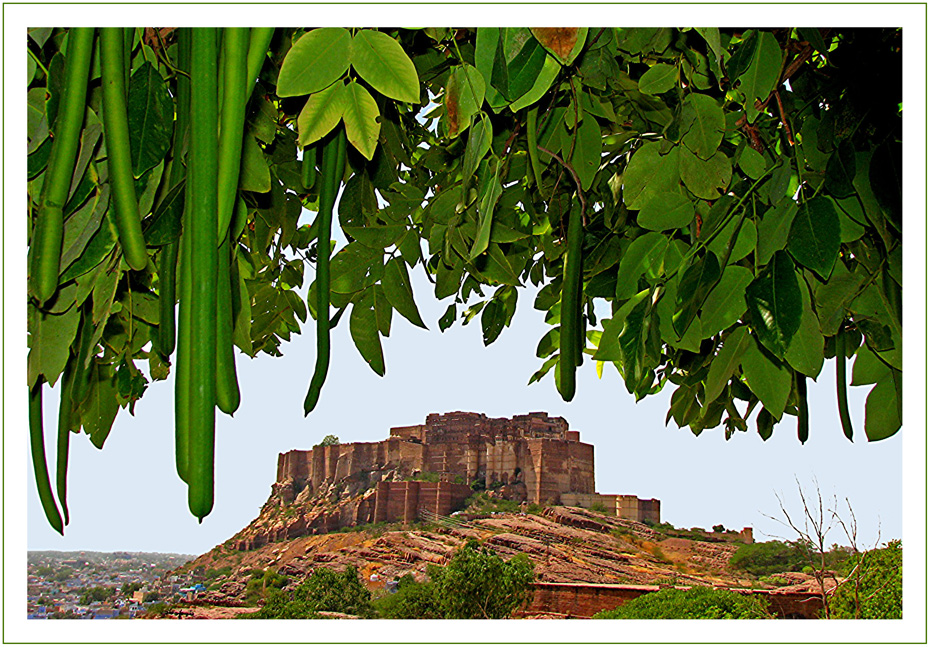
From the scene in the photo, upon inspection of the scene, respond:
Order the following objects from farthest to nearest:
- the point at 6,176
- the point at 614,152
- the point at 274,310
A: the point at 274,310
the point at 614,152
the point at 6,176

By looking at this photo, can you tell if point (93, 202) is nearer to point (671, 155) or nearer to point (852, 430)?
point (671, 155)

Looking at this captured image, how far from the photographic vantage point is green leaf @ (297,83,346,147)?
15.2 inches

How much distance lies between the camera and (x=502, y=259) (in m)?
0.74

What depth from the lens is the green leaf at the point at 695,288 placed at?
52 cm

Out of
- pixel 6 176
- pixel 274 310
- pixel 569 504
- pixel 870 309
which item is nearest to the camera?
pixel 6 176

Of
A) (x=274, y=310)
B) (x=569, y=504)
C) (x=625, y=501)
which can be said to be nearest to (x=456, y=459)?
(x=569, y=504)

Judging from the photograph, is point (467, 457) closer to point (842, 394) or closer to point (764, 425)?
point (764, 425)

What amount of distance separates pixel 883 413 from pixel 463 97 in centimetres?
45

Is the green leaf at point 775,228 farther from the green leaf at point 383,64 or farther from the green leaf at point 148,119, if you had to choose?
the green leaf at point 148,119

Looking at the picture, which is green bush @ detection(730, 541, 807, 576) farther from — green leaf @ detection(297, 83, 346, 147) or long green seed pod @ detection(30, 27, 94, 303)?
long green seed pod @ detection(30, 27, 94, 303)

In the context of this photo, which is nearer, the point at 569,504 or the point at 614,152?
the point at 614,152

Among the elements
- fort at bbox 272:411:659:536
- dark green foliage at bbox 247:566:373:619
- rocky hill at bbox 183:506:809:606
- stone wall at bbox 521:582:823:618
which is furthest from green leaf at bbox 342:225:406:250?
fort at bbox 272:411:659:536

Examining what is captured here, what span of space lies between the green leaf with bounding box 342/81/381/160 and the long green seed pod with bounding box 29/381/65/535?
215mm
